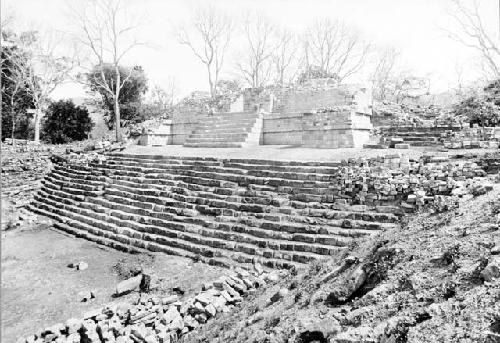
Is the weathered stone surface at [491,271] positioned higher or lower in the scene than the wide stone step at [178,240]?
higher

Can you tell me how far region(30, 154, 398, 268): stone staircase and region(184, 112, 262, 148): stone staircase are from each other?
3.51 m

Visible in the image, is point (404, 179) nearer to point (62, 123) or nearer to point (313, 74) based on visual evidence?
point (313, 74)

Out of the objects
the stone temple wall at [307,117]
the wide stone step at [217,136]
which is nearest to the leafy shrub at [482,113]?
the stone temple wall at [307,117]

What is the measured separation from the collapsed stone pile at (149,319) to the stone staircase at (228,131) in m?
9.60

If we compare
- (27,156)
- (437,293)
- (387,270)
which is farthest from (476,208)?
(27,156)

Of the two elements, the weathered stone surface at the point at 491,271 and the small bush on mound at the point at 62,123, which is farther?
the small bush on mound at the point at 62,123

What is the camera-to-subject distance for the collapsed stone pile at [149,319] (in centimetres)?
462

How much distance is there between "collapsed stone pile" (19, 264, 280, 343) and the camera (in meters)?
4.62

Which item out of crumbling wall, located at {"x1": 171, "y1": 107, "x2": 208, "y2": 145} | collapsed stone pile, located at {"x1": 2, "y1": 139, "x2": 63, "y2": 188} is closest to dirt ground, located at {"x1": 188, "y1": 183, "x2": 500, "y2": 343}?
collapsed stone pile, located at {"x1": 2, "y1": 139, "x2": 63, "y2": 188}

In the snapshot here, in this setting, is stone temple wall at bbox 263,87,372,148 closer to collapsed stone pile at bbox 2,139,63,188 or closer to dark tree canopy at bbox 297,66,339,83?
collapsed stone pile at bbox 2,139,63,188

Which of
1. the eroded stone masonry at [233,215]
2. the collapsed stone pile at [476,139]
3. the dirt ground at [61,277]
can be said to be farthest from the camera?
the collapsed stone pile at [476,139]

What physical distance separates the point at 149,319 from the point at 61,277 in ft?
9.24

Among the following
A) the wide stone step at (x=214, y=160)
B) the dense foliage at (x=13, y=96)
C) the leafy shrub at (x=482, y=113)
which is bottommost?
the wide stone step at (x=214, y=160)

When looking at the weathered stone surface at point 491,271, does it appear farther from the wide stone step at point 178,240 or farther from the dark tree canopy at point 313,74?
the dark tree canopy at point 313,74
